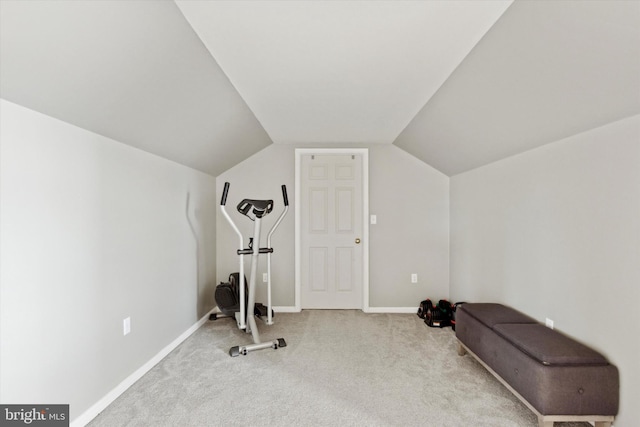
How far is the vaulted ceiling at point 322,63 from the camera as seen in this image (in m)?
1.14

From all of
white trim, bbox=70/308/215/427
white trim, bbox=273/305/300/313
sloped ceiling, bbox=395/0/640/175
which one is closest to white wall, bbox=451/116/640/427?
sloped ceiling, bbox=395/0/640/175

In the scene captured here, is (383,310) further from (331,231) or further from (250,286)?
(250,286)

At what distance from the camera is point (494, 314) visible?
222 centimetres

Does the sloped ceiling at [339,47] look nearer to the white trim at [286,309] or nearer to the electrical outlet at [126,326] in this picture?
the electrical outlet at [126,326]

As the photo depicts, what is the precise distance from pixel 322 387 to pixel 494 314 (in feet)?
4.72

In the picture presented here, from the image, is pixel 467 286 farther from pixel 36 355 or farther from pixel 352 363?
pixel 36 355

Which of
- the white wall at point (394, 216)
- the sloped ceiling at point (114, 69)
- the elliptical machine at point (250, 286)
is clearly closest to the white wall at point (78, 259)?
the sloped ceiling at point (114, 69)

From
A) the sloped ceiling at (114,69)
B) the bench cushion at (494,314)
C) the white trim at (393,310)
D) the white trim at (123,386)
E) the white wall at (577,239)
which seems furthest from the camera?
the white trim at (393,310)

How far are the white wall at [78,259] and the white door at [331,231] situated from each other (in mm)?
1593

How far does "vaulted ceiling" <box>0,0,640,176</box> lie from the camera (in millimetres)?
1138

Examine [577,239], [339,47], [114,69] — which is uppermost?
[339,47]

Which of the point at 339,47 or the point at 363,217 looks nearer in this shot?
the point at 339,47

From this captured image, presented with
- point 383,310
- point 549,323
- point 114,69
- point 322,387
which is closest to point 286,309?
point 383,310

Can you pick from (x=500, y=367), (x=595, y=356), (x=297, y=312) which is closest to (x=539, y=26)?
(x=595, y=356)
